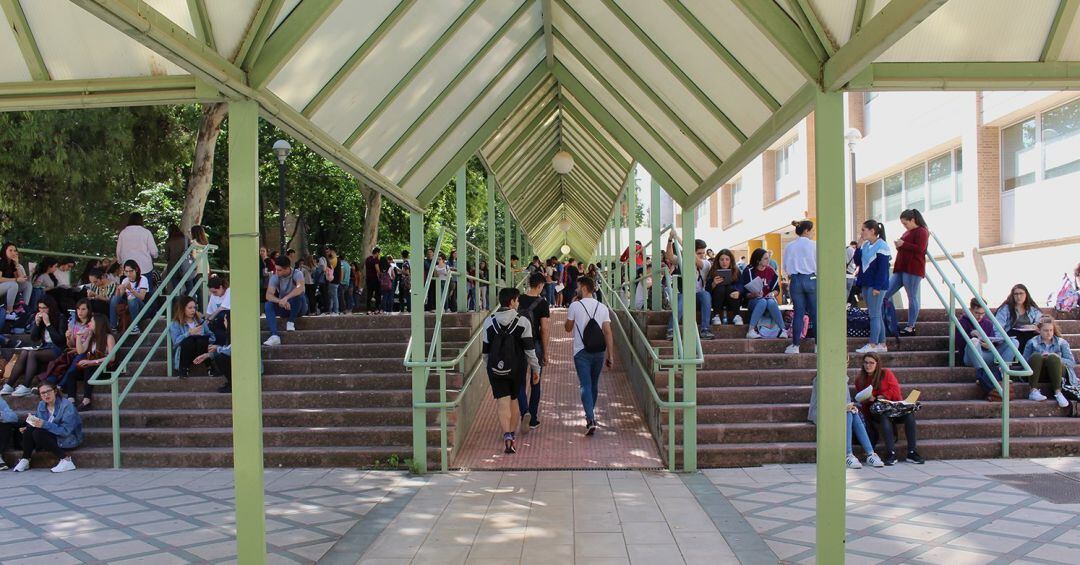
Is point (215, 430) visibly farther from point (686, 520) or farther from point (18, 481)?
point (686, 520)

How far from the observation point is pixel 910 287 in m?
9.34

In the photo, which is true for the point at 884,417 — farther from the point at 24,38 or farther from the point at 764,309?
the point at 24,38

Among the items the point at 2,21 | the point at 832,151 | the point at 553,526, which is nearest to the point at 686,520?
the point at 553,526

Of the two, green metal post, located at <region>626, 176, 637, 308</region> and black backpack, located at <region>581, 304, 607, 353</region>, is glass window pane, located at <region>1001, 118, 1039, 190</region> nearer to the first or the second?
green metal post, located at <region>626, 176, 637, 308</region>

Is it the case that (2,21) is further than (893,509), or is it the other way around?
(893,509)

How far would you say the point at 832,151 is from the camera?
12.9 feet

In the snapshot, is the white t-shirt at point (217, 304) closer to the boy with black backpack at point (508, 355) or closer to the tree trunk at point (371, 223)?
the boy with black backpack at point (508, 355)

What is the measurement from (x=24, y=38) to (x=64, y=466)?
5599mm

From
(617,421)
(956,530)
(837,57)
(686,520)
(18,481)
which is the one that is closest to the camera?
(837,57)

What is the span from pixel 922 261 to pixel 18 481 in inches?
389

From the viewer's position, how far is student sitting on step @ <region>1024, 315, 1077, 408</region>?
822 centimetres

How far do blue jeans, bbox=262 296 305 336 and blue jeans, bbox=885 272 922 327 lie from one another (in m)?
7.57

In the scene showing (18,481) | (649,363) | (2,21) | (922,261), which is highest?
(2,21)

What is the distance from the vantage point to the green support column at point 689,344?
24.0 ft
